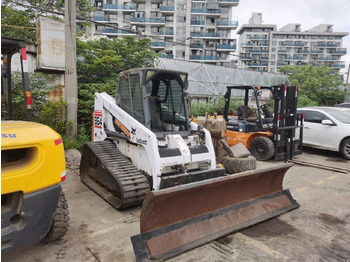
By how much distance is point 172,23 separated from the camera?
164 ft

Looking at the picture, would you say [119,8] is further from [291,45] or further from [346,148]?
[291,45]

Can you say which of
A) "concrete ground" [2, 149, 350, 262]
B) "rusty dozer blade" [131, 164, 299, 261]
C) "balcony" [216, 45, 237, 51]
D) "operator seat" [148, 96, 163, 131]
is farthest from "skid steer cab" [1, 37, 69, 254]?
"balcony" [216, 45, 237, 51]

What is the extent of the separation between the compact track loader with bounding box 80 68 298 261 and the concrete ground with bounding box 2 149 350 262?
161 mm

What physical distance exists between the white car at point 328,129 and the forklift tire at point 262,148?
91.8 inches

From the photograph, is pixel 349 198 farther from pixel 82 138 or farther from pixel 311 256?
pixel 82 138

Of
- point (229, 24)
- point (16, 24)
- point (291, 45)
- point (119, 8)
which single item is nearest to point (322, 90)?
point (16, 24)

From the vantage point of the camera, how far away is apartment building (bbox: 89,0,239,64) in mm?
48781

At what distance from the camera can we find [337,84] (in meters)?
26.6

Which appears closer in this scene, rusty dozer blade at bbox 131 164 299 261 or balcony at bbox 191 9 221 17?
rusty dozer blade at bbox 131 164 299 261

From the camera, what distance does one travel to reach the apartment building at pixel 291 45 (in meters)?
85.0

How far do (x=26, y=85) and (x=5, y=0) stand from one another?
1194 cm

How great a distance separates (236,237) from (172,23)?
51056 millimetres

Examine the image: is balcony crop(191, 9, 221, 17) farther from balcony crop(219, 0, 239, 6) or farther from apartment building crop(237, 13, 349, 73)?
apartment building crop(237, 13, 349, 73)

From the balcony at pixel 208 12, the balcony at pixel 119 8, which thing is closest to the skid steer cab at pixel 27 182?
the balcony at pixel 119 8
